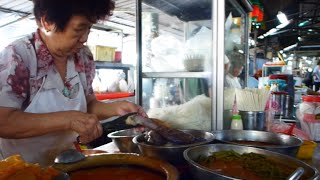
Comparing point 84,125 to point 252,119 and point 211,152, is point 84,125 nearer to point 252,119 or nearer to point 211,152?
point 211,152

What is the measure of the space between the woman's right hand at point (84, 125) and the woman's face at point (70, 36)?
364 mm

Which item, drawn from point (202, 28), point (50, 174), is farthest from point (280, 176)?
point (202, 28)

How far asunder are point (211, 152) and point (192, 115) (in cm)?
78

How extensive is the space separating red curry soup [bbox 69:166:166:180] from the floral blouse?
52 cm

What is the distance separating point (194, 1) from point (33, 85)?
138cm

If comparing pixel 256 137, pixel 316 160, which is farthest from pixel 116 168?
pixel 316 160

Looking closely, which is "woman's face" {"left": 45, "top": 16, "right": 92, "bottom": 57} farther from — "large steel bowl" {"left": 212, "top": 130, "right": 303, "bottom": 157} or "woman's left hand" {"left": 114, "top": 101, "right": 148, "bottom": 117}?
"large steel bowl" {"left": 212, "top": 130, "right": 303, "bottom": 157}

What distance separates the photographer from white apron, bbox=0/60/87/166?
142 cm

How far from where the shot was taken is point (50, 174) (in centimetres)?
82

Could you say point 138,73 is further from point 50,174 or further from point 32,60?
point 50,174

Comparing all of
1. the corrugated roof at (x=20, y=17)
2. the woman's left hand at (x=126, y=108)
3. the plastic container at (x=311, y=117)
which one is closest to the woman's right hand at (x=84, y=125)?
the woman's left hand at (x=126, y=108)

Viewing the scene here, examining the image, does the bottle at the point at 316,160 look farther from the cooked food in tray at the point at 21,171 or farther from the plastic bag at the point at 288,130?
the cooked food in tray at the point at 21,171

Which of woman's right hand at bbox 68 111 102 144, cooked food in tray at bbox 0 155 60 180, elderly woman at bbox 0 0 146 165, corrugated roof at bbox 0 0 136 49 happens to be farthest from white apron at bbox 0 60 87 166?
corrugated roof at bbox 0 0 136 49

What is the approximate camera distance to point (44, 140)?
149 cm
